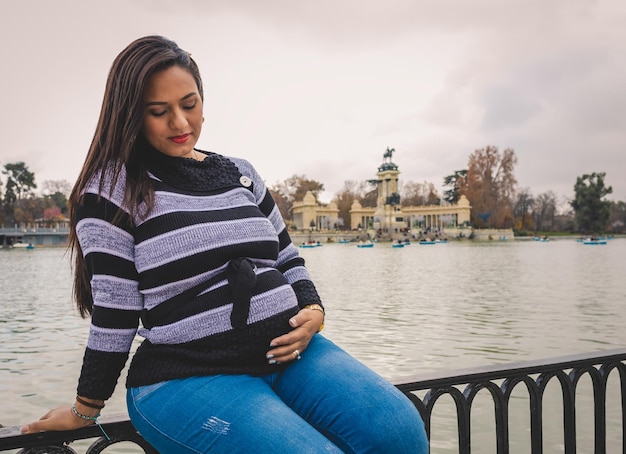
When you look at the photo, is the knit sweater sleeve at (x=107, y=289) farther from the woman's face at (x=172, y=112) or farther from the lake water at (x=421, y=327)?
the lake water at (x=421, y=327)

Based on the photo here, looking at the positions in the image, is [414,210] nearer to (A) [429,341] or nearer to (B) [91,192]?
(A) [429,341]

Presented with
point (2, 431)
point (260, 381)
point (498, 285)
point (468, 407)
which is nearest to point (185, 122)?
point (260, 381)

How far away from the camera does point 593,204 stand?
72.3m

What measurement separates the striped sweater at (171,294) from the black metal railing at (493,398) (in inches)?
6.3

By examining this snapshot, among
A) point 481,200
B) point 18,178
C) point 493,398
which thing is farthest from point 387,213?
point 493,398

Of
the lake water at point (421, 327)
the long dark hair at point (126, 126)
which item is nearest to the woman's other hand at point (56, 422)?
the long dark hair at point (126, 126)

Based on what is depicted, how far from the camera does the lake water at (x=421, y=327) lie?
7316 millimetres

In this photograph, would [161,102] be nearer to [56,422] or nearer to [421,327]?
[56,422]

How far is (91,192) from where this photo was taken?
1.49 metres

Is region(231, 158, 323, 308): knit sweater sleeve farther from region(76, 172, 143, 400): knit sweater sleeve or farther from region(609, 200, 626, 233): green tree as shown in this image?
region(609, 200, 626, 233): green tree

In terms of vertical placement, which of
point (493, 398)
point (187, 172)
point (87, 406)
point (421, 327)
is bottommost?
point (421, 327)

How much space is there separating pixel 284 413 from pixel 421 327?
10.1 metres

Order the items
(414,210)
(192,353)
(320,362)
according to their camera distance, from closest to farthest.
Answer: (192,353) < (320,362) < (414,210)

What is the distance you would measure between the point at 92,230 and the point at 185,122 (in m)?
0.37
